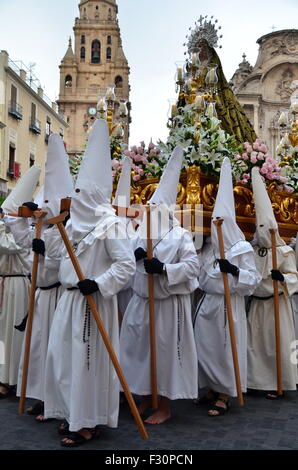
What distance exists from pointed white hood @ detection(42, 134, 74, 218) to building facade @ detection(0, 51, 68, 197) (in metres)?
18.8

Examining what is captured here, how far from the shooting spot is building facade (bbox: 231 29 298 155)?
84.2 ft

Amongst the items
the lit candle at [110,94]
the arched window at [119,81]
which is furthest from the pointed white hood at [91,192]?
the arched window at [119,81]

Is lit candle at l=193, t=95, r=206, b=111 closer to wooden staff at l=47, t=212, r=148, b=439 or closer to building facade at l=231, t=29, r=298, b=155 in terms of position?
wooden staff at l=47, t=212, r=148, b=439

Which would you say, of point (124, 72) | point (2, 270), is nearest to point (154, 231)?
point (2, 270)

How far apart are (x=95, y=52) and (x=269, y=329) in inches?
2141

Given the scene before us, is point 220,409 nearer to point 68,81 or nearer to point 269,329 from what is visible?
point 269,329

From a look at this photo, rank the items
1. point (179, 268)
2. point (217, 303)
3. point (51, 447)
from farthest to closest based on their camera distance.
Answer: point (217, 303) → point (179, 268) → point (51, 447)

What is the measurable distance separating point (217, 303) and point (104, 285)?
1.64 meters

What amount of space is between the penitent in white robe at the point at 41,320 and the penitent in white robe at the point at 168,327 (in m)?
0.76

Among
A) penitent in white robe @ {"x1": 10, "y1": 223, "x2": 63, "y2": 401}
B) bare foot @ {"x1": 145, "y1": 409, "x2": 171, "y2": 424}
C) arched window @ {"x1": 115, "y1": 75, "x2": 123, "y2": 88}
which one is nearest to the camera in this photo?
bare foot @ {"x1": 145, "y1": 409, "x2": 171, "y2": 424}

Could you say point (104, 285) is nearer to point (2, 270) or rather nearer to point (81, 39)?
point (2, 270)

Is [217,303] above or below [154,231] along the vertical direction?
below

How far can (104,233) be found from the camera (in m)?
4.27

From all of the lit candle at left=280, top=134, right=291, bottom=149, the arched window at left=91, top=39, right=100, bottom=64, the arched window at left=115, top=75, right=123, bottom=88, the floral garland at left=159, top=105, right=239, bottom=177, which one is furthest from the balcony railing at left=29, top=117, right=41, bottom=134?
the arched window at left=91, top=39, right=100, bottom=64
